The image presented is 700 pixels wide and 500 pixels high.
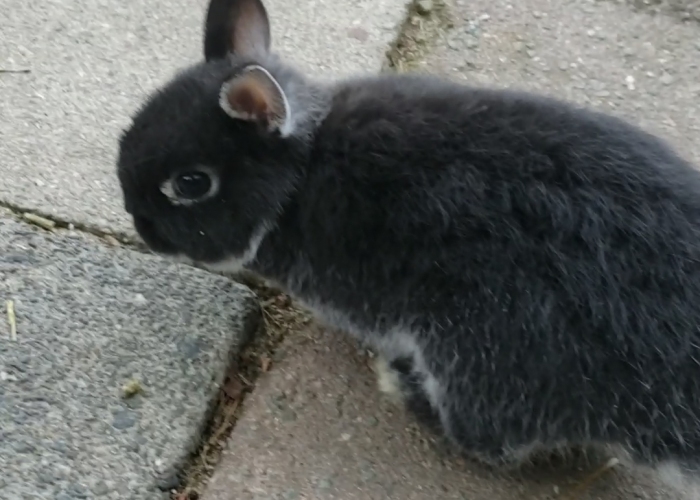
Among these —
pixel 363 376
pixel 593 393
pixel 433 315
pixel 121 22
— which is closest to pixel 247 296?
pixel 363 376

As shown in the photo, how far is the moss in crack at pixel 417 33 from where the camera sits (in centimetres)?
260

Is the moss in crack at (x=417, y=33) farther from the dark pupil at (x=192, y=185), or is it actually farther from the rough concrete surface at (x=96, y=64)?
the dark pupil at (x=192, y=185)

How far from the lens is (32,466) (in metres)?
1.75

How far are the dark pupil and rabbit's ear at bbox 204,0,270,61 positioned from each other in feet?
0.98

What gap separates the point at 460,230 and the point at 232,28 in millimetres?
707

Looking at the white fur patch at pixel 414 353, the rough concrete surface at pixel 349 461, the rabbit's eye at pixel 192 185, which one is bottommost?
the rough concrete surface at pixel 349 461

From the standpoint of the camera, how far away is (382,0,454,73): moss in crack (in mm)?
2596

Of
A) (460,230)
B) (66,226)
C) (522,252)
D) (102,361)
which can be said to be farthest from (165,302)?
(522,252)

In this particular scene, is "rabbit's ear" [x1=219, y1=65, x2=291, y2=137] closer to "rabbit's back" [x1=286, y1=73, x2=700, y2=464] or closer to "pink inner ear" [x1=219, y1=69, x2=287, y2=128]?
"pink inner ear" [x1=219, y1=69, x2=287, y2=128]

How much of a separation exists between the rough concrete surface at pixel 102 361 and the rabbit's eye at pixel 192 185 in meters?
0.32

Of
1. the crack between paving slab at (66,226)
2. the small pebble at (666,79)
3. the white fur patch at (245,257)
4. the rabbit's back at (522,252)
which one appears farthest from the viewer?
the small pebble at (666,79)

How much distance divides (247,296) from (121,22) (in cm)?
106

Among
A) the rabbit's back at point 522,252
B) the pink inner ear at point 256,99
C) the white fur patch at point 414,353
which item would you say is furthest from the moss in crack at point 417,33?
the white fur patch at point 414,353

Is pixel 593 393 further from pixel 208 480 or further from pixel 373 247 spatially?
pixel 208 480
